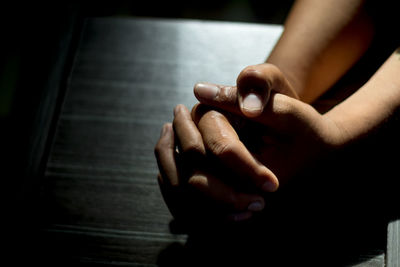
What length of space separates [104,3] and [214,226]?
1.39m

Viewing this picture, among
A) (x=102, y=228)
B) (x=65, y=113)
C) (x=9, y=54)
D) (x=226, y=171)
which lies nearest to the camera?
(x=226, y=171)

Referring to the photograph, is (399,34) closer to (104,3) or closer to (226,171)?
(226,171)

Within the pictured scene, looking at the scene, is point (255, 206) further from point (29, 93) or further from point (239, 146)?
point (29, 93)

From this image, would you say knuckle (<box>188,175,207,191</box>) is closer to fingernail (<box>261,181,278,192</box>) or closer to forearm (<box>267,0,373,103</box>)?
fingernail (<box>261,181,278,192</box>)

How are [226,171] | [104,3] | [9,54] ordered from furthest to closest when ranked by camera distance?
1. [104,3]
2. [9,54]
3. [226,171]

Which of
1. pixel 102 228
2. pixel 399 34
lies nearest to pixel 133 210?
pixel 102 228

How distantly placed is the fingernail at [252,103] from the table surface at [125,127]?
0.26 metres

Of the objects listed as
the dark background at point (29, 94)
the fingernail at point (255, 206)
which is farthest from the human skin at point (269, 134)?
the dark background at point (29, 94)

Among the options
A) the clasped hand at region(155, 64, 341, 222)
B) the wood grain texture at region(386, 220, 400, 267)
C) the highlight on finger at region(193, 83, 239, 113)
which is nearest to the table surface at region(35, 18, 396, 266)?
the wood grain texture at region(386, 220, 400, 267)

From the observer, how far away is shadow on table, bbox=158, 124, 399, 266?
53 cm

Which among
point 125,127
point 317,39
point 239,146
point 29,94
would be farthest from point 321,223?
point 29,94

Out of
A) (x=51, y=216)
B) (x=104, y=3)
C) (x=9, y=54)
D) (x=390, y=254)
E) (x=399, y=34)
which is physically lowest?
(x=9, y=54)

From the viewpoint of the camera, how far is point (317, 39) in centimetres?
62

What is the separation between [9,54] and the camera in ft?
4.69
